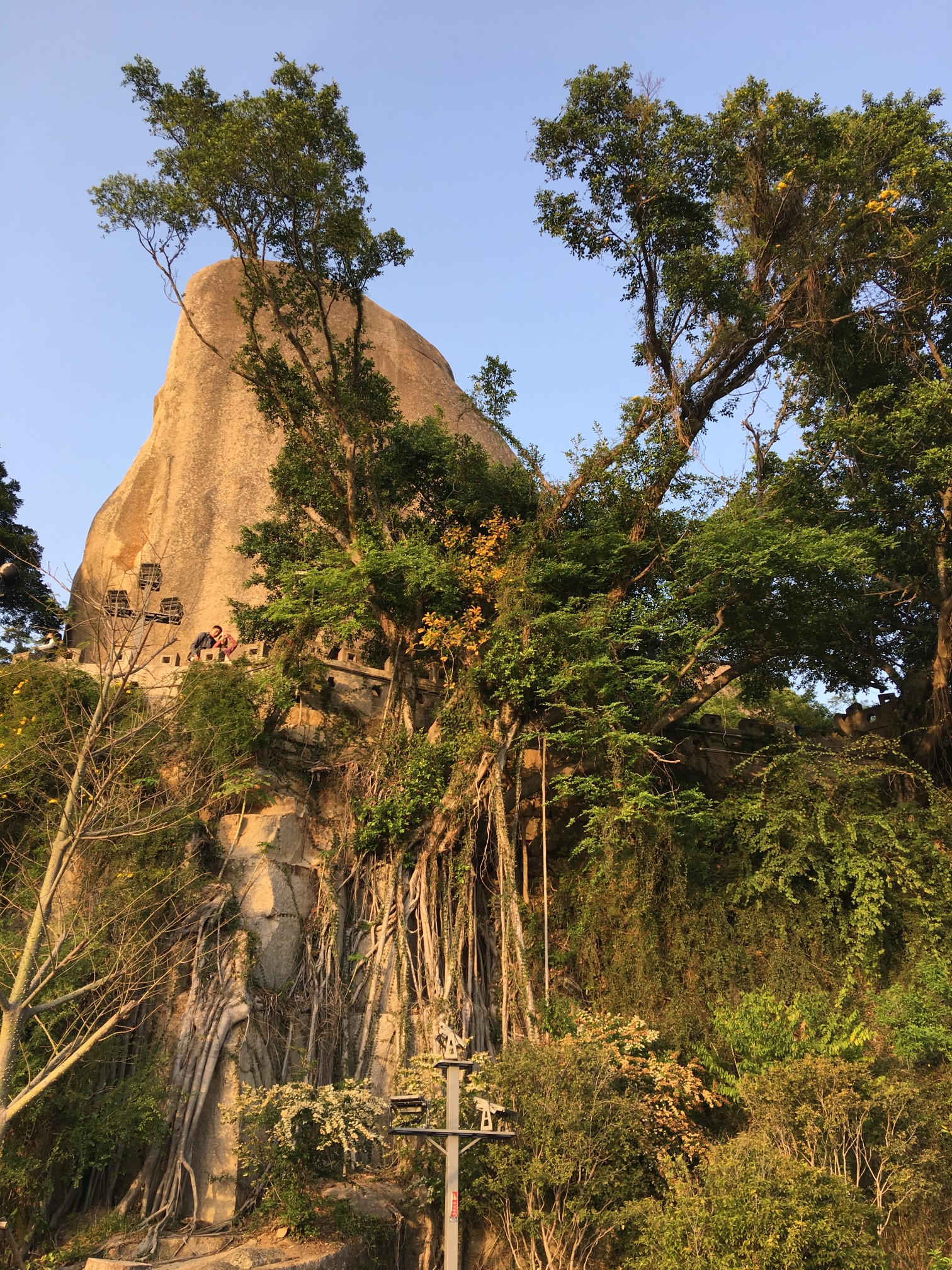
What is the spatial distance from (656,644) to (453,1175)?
6732mm

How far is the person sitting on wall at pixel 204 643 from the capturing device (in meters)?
13.1

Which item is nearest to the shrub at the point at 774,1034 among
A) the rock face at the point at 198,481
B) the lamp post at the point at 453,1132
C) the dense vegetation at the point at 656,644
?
the dense vegetation at the point at 656,644

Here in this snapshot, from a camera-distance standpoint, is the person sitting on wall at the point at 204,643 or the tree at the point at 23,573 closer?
the person sitting on wall at the point at 204,643

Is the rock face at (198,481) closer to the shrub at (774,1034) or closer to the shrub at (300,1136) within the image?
the shrub at (300,1136)

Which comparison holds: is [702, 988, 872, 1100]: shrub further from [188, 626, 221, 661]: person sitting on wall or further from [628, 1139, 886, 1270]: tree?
[188, 626, 221, 661]: person sitting on wall

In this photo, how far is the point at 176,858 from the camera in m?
9.89

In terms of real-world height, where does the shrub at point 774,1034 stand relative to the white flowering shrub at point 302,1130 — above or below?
above

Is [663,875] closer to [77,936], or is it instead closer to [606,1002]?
[606,1002]

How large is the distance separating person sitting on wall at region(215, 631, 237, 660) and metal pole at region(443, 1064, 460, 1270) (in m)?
6.67

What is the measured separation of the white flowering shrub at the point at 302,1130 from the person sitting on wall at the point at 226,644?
19.4 ft

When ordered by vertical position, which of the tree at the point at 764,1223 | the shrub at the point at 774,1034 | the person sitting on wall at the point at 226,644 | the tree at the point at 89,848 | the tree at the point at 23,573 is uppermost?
the tree at the point at 23,573

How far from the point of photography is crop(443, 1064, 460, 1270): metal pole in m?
6.83

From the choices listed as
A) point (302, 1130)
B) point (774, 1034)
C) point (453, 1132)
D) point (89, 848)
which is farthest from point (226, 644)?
point (774, 1034)

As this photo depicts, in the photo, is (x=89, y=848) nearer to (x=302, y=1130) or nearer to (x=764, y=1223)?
(x=302, y=1130)
